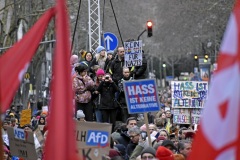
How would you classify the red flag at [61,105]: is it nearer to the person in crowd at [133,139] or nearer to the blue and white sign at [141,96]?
the blue and white sign at [141,96]

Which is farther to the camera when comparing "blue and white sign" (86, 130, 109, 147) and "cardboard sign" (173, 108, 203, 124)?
A: "cardboard sign" (173, 108, 203, 124)

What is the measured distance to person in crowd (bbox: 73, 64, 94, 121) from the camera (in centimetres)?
1889

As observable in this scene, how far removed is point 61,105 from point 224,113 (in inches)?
→ 40.1

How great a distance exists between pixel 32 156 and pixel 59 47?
457cm

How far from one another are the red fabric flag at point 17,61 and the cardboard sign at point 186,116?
A: 11544mm

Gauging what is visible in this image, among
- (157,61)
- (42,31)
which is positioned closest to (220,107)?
(42,31)

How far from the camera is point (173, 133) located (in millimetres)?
17547

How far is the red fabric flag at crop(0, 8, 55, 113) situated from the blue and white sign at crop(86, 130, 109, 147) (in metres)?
3.11

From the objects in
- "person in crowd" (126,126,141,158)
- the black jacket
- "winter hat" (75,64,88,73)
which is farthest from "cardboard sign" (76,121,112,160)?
the black jacket

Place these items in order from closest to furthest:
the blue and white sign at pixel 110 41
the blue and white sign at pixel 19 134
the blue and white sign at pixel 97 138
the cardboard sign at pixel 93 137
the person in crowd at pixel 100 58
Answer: the cardboard sign at pixel 93 137, the blue and white sign at pixel 97 138, the blue and white sign at pixel 19 134, the person in crowd at pixel 100 58, the blue and white sign at pixel 110 41

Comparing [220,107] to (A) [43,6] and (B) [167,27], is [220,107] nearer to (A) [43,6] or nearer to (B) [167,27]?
(A) [43,6]

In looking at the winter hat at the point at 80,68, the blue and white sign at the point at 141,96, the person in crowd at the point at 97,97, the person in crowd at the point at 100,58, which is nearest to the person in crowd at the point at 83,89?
the winter hat at the point at 80,68

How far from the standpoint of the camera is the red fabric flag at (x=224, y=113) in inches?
265

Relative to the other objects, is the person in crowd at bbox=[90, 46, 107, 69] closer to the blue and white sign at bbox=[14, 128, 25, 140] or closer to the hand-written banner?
the hand-written banner
